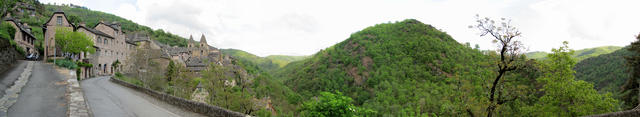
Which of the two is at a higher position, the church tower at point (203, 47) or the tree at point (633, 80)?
the church tower at point (203, 47)

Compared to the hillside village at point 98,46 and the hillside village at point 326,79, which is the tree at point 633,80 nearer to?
the hillside village at point 326,79

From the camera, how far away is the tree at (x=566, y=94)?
66.3 ft

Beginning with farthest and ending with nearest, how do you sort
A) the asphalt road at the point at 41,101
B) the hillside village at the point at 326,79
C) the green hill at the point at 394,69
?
the green hill at the point at 394,69 → the hillside village at the point at 326,79 → the asphalt road at the point at 41,101

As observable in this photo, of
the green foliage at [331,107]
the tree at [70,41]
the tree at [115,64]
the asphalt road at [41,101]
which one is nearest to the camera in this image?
the asphalt road at [41,101]

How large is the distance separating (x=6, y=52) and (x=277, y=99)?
49.0m

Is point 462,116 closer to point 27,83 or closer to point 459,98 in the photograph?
point 459,98

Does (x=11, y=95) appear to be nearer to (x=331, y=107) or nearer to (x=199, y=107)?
(x=199, y=107)

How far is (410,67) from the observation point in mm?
91000

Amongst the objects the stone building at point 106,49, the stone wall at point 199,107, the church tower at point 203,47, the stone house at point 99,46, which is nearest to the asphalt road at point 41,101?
the stone wall at point 199,107

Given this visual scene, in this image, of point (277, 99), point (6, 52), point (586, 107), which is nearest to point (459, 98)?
point (586, 107)

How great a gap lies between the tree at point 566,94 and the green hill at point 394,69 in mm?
40784

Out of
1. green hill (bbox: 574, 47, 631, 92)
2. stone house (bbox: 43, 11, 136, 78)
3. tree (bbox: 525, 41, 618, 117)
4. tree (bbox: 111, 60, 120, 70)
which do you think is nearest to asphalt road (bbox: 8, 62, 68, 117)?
stone house (bbox: 43, 11, 136, 78)

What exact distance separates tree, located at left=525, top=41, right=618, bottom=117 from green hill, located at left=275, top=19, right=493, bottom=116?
40784 millimetres

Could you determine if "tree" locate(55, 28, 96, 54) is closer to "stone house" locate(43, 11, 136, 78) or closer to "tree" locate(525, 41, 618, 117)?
"stone house" locate(43, 11, 136, 78)
